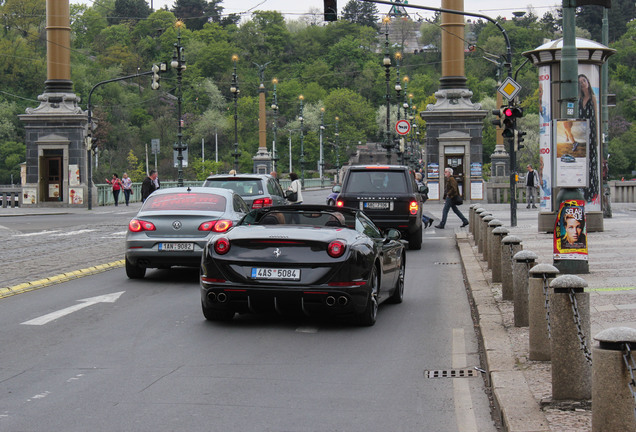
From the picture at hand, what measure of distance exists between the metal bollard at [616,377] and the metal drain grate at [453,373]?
2.92 metres

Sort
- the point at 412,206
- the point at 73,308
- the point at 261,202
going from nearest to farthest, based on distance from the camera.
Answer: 1. the point at 73,308
2. the point at 412,206
3. the point at 261,202

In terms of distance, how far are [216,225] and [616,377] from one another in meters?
10.1

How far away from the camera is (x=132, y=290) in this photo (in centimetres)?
1326

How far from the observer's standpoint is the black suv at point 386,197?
20906mm

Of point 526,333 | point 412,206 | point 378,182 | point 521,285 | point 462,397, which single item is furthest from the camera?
point 378,182

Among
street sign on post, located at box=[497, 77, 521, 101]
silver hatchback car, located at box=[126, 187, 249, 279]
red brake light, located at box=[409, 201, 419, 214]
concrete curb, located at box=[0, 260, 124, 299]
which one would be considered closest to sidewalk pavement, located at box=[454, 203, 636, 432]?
red brake light, located at box=[409, 201, 419, 214]

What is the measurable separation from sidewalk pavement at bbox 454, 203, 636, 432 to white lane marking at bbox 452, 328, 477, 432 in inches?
7.3

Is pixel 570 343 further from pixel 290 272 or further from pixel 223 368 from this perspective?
pixel 290 272

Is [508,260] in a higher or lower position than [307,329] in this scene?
higher

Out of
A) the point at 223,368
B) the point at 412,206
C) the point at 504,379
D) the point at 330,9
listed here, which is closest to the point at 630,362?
the point at 504,379

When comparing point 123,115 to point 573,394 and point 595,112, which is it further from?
point 573,394

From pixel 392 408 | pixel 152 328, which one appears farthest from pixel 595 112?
pixel 392 408

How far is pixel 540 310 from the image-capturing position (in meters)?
7.23

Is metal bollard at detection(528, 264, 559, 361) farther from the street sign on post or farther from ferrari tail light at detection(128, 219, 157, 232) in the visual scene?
the street sign on post
